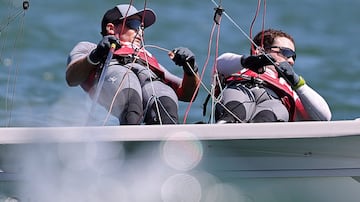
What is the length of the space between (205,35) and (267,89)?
5.39 m

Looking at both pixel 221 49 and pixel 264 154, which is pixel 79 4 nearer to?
pixel 221 49

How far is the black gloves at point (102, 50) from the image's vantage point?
108 inches

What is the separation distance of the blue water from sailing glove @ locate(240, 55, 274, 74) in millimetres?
2578

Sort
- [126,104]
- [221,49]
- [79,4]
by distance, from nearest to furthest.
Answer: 1. [126,104]
2. [221,49]
3. [79,4]

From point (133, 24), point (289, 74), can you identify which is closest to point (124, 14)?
point (133, 24)

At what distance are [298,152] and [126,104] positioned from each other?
653mm

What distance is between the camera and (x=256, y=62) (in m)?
2.85

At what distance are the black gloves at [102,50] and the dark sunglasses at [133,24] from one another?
0.30 meters

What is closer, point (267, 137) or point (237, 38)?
point (267, 137)

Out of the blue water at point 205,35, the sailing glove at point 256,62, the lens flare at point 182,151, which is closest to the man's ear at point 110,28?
the sailing glove at point 256,62

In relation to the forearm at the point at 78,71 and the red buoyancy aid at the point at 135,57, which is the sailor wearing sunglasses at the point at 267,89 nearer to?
the red buoyancy aid at the point at 135,57

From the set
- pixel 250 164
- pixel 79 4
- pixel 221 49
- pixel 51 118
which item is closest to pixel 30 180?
pixel 250 164

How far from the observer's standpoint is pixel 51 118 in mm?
3625

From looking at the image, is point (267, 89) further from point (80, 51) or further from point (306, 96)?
point (80, 51)
